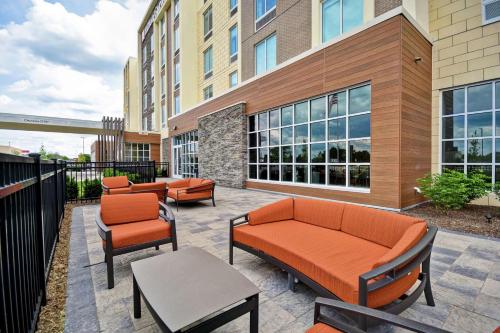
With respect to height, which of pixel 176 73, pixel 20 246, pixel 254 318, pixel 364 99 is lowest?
pixel 254 318

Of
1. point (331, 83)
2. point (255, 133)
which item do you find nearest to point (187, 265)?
point (331, 83)

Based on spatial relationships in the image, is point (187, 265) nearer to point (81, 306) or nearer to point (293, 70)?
point (81, 306)

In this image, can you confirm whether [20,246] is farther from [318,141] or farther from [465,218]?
[318,141]

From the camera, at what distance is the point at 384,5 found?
7906 mm

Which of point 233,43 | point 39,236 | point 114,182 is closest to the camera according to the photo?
point 39,236

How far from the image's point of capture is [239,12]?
1492cm

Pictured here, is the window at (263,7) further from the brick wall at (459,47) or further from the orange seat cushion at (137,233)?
the orange seat cushion at (137,233)

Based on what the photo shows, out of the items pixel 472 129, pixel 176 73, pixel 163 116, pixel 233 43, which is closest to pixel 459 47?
pixel 472 129

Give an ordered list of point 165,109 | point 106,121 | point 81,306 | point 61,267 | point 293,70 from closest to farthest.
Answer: point 81,306 < point 61,267 < point 293,70 < point 106,121 < point 165,109

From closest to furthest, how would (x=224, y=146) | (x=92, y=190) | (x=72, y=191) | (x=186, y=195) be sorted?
(x=186, y=195) → (x=72, y=191) → (x=92, y=190) → (x=224, y=146)

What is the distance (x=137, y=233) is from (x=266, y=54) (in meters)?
12.3

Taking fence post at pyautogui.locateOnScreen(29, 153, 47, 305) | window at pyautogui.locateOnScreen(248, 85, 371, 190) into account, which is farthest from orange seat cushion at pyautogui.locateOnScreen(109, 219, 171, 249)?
window at pyautogui.locateOnScreen(248, 85, 371, 190)

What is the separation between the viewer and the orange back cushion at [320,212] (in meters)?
3.35

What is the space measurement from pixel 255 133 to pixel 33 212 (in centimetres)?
1011
